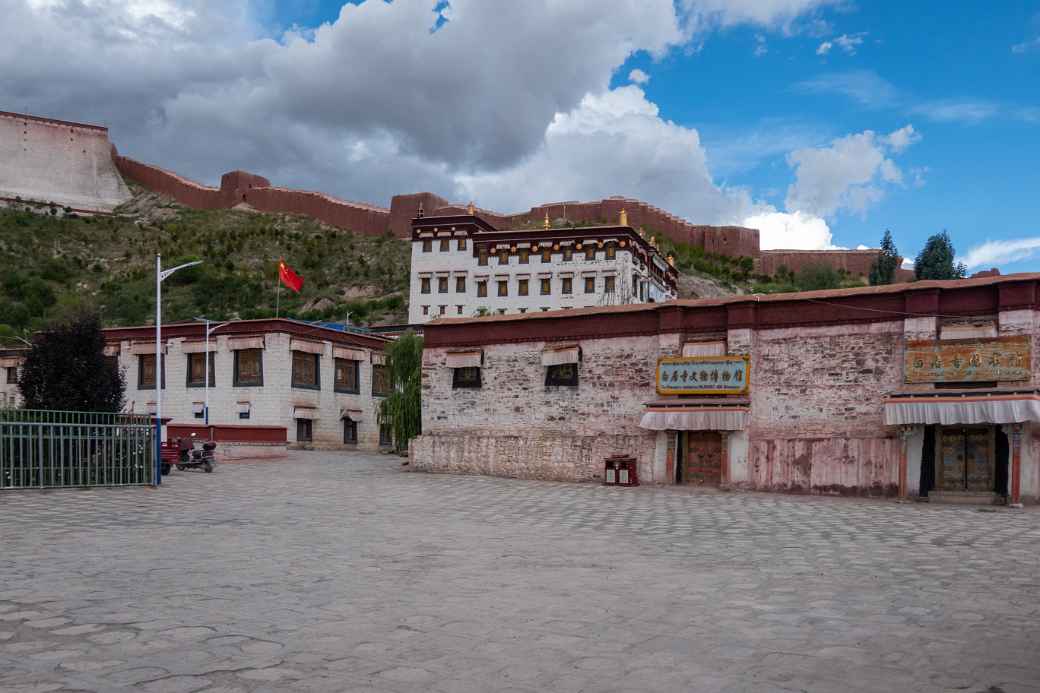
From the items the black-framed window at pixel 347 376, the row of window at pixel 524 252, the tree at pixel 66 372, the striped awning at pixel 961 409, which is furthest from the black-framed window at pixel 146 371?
the striped awning at pixel 961 409

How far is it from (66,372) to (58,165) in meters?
83.7

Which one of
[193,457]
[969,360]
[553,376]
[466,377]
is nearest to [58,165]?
[193,457]

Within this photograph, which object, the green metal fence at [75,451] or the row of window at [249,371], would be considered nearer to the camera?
the green metal fence at [75,451]

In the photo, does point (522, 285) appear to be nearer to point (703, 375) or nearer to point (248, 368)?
point (248, 368)

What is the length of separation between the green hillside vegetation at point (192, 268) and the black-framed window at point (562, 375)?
137 feet

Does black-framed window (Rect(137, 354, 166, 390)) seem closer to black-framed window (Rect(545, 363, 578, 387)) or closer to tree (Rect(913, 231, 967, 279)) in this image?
black-framed window (Rect(545, 363, 578, 387))

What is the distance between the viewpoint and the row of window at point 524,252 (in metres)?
55.8

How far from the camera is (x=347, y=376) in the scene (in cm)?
3934

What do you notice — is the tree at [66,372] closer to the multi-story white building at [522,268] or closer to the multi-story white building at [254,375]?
the multi-story white building at [254,375]

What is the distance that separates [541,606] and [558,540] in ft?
15.6

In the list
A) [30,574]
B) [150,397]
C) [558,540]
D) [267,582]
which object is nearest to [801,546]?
[558,540]

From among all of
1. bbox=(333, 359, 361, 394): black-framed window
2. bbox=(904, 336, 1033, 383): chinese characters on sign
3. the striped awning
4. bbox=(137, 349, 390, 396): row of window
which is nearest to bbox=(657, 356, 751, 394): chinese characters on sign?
the striped awning

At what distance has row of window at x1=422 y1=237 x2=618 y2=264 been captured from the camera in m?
55.8

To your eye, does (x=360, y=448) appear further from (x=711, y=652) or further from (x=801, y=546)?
(x=711, y=652)
